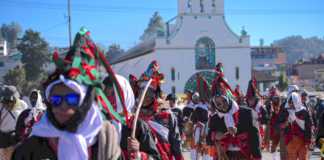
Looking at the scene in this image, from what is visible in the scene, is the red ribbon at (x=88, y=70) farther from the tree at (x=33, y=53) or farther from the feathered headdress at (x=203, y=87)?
the tree at (x=33, y=53)

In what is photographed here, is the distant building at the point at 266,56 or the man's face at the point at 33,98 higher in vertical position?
the distant building at the point at 266,56

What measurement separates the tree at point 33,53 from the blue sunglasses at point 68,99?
165 feet

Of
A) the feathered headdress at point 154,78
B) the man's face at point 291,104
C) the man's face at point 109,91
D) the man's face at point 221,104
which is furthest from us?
the man's face at point 291,104

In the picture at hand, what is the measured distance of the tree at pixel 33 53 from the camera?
168 ft

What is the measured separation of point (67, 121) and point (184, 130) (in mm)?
9889

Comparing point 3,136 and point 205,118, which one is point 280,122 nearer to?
point 205,118

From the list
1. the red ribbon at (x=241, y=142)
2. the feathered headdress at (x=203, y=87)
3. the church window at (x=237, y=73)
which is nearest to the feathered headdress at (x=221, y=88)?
the red ribbon at (x=241, y=142)

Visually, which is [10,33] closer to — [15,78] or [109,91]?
[15,78]

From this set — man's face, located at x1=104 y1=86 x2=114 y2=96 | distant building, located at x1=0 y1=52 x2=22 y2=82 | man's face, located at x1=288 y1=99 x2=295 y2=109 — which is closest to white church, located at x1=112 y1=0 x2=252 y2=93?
distant building, located at x1=0 y1=52 x2=22 y2=82

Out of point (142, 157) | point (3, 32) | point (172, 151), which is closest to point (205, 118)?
point (172, 151)

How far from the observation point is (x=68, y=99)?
8.43 feet

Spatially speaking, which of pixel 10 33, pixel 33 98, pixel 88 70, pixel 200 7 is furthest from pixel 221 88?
pixel 10 33

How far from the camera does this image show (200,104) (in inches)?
438

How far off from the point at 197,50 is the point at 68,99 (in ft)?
157
